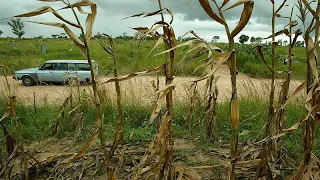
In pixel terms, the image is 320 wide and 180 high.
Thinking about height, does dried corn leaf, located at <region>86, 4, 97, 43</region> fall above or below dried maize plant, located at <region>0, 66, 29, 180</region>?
above

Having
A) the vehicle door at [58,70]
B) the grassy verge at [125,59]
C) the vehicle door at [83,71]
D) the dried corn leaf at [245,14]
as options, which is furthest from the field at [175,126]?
the grassy verge at [125,59]

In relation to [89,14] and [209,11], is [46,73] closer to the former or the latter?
[89,14]

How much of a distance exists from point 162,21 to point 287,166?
5.41ft

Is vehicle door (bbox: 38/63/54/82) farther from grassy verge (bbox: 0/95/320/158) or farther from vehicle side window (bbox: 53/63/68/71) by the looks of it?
grassy verge (bbox: 0/95/320/158)

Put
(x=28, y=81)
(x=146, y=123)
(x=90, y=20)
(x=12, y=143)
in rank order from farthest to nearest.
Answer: (x=28, y=81)
(x=146, y=123)
(x=12, y=143)
(x=90, y=20)

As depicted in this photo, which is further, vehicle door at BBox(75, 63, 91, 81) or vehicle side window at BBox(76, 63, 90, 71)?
vehicle side window at BBox(76, 63, 90, 71)

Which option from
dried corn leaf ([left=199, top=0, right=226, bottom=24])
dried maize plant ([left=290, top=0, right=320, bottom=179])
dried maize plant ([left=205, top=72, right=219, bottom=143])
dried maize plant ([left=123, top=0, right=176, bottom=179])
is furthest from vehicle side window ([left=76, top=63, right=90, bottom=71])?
dried corn leaf ([left=199, top=0, right=226, bottom=24])

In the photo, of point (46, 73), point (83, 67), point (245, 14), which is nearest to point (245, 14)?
point (245, 14)

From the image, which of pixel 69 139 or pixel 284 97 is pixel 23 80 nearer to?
pixel 69 139

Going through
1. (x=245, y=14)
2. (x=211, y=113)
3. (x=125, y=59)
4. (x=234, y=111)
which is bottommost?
(x=211, y=113)

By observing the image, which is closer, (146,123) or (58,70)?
(146,123)

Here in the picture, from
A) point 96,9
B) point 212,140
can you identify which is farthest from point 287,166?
point 96,9

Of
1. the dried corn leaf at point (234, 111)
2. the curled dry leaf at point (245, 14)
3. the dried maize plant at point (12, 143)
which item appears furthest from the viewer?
the dried maize plant at point (12, 143)

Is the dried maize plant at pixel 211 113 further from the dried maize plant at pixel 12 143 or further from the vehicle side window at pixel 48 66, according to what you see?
the vehicle side window at pixel 48 66
